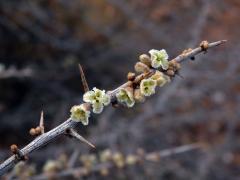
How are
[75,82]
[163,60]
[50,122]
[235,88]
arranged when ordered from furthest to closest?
1. [235,88]
2. [75,82]
3. [50,122]
4. [163,60]

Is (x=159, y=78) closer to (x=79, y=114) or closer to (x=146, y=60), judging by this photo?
(x=146, y=60)

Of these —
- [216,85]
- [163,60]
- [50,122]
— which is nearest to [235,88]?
[216,85]

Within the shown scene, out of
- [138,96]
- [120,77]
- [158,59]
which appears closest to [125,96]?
[138,96]

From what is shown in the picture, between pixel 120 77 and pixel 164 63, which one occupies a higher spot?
pixel 120 77

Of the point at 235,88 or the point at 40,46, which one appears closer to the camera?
the point at 40,46

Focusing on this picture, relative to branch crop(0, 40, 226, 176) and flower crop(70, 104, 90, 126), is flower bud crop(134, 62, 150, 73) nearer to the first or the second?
branch crop(0, 40, 226, 176)

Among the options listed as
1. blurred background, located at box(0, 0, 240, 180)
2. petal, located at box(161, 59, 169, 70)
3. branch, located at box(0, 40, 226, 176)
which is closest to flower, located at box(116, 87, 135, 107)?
branch, located at box(0, 40, 226, 176)

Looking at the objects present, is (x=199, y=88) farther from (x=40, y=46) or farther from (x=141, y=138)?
(x=40, y=46)
